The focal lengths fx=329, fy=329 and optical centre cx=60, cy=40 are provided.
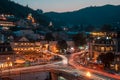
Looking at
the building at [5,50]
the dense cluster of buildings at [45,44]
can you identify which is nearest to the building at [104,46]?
the dense cluster of buildings at [45,44]

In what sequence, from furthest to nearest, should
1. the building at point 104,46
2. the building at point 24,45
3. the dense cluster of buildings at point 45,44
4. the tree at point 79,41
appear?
the tree at point 79,41 < the building at point 24,45 < the building at point 104,46 < the dense cluster of buildings at point 45,44

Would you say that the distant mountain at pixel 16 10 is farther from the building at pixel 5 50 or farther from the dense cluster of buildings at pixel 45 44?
the building at pixel 5 50

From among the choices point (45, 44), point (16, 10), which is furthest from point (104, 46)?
point (16, 10)

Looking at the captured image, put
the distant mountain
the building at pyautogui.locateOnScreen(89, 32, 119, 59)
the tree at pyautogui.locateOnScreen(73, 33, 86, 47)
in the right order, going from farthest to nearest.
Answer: the distant mountain, the tree at pyautogui.locateOnScreen(73, 33, 86, 47), the building at pyautogui.locateOnScreen(89, 32, 119, 59)

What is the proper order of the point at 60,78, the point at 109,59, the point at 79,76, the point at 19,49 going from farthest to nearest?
the point at 19,49 < the point at 109,59 < the point at 60,78 < the point at 79,76

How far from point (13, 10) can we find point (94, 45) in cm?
11042

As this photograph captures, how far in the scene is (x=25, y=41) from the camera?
86250 mm

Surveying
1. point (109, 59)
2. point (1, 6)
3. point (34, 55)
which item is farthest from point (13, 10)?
point (109, 59)

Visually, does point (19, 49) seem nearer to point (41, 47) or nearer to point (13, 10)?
point (41, 47)

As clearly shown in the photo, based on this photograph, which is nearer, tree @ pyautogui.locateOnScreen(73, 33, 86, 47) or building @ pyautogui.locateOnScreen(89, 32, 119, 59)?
building @ pyautogui.locateOnScreen(89, 32, 119, 59)

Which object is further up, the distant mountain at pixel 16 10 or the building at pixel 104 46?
the distant mountain at pixel 16 10

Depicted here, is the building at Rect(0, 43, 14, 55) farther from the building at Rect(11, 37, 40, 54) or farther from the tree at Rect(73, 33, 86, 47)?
the tree at Rect(73, 33, 86, 47)

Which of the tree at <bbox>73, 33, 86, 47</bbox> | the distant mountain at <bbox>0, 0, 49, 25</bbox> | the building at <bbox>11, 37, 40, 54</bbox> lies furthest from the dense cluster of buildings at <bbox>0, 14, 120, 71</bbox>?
the distant mountain at <bbox>0, 0, 49, 25</bbox>

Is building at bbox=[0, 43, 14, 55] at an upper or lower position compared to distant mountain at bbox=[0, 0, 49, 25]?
lower
